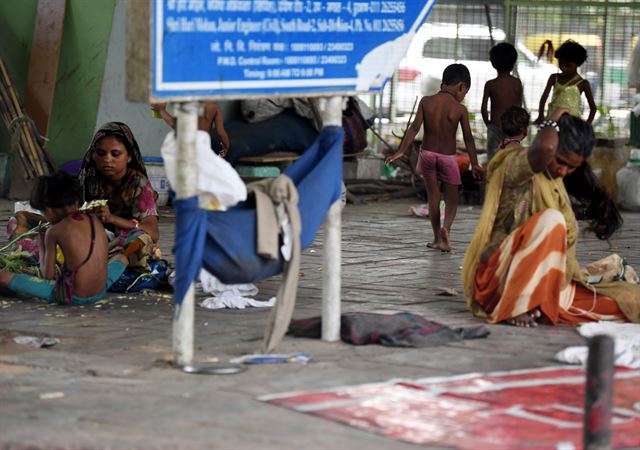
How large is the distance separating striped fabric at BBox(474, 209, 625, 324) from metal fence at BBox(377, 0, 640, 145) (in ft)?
28.9

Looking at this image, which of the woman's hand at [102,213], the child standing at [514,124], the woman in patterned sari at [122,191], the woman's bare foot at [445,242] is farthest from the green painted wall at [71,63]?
the child standing at [514,124]

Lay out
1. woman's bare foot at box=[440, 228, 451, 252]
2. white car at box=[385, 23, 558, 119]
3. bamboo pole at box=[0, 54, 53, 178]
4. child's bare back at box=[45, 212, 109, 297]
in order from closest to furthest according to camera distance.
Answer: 1. child's bare back at box=[45, 212, 109, 297]
2. woman's bare foot at box=[440, 228, 451, 252]
3. bamboo pole at box=[0, 54, 53, 178]
4. white car at box=[385, 23, 558, 119]

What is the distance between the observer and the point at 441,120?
36.8 ft

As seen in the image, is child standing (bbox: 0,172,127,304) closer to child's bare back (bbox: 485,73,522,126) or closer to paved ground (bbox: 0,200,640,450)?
paved ground (bbox: 0,200,640,450)

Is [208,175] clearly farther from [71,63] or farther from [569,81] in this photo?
[71,63]

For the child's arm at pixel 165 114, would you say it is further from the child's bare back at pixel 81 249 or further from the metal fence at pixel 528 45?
the metal fence at pixel 528 45

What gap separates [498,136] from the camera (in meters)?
13.0

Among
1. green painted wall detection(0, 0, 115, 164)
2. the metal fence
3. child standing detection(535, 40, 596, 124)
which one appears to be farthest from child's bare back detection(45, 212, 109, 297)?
the metal fence

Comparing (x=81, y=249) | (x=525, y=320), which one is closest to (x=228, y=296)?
(x=81, y=249)

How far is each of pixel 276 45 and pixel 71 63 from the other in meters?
8.59

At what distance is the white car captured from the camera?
1659 centimetres

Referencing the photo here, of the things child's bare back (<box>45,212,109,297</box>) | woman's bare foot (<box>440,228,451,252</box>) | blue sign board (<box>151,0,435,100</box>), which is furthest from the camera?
woman's bare foot (<box>440,228,451,252</box>)

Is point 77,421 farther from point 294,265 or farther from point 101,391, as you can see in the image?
point 294,265

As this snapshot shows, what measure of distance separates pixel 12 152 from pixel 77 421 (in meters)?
9.62
